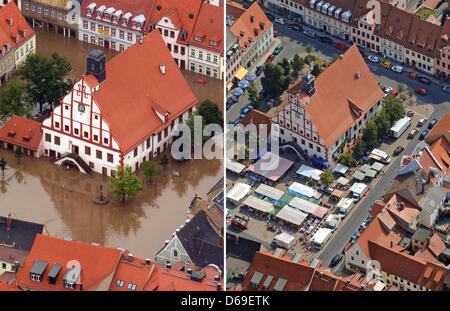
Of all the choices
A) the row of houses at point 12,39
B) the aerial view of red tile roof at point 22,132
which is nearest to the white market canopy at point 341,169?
the aerial view of red tile roof at point 22,132

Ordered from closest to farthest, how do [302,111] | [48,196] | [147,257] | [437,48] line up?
1. [147,257]
2. [48,196]
3. [302,111]
4. [437,48]

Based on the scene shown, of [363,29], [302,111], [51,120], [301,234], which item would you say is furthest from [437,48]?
[51,120]

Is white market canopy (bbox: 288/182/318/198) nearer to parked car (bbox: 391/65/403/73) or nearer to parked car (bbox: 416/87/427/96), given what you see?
parked car (bbox: 416/87/427/96)

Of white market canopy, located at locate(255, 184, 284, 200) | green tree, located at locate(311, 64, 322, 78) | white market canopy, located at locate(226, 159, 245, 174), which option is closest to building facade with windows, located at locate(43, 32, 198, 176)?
white market canopy, located at locate(226, 159, 245, 174)

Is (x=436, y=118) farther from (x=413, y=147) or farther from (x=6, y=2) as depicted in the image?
(x=6, y=2)

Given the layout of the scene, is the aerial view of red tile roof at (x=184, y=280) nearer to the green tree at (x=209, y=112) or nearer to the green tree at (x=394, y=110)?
the green tree at (x=209, y=112)

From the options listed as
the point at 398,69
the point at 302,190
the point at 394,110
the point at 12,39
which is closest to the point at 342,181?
the point at 302,190
